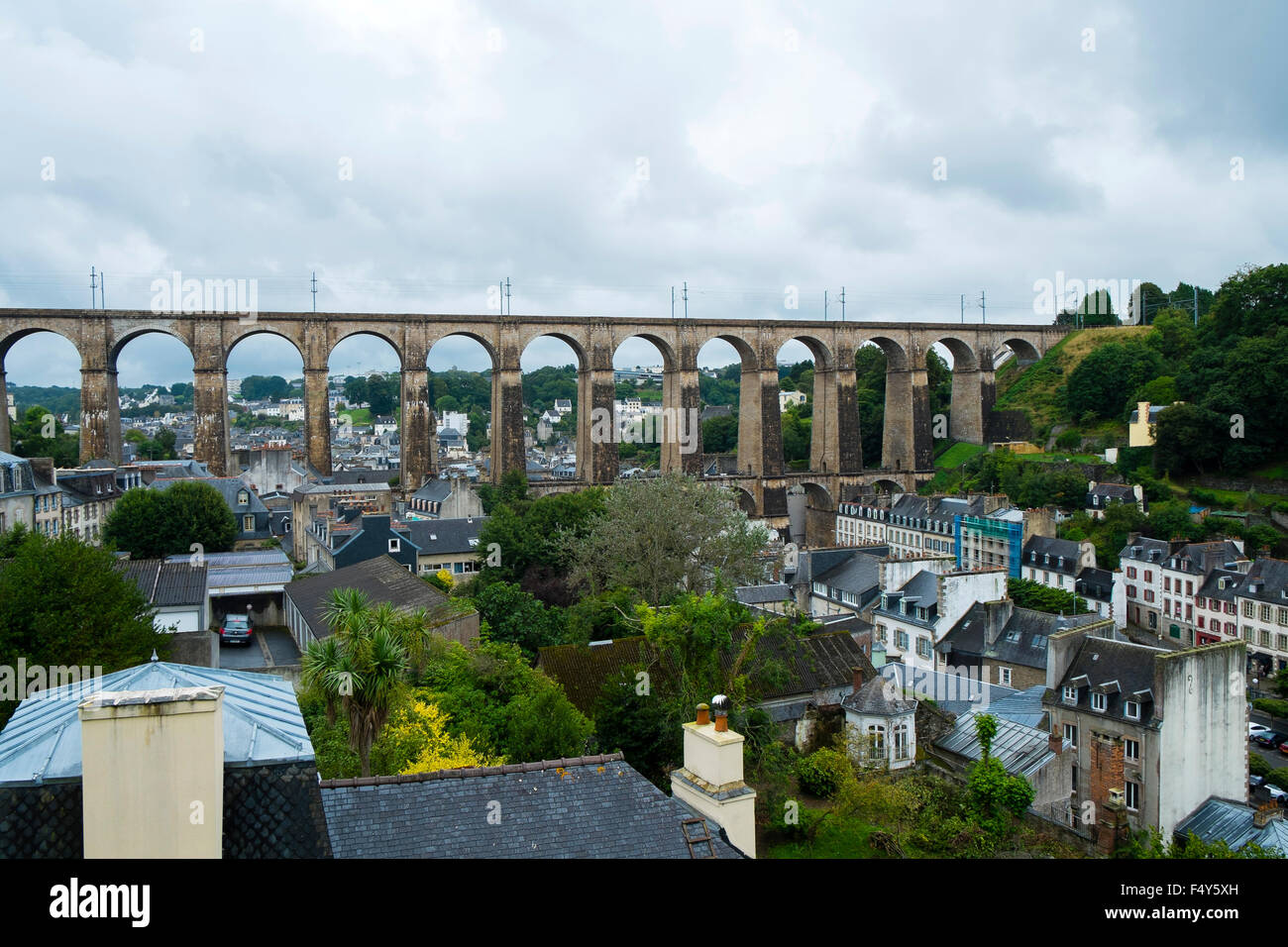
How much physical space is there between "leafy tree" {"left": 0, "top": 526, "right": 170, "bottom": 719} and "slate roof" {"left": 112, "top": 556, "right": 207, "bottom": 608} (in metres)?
6.61

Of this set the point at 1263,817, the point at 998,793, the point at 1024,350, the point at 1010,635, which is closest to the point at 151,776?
the point at 998,793

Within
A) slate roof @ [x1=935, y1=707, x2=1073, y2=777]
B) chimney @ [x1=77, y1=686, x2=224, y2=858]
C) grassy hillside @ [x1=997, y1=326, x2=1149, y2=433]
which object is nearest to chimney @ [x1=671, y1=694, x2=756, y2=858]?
chimney @ [x1=77, y1=686, x2=224, y2=858]

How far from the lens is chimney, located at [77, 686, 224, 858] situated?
5746 mm

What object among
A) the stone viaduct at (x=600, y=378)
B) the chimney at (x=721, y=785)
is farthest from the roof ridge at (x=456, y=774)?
the stone viaduct at (x=600, y=378)

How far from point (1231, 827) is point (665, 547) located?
17.5 m

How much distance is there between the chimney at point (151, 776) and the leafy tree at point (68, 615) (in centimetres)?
1553

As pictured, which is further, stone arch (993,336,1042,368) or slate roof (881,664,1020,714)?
stone arch (993,336,1042,368)

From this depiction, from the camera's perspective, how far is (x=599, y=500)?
A: 4188cm

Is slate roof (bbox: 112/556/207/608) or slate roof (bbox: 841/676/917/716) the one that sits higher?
slate roof (bbox: 112/556/207/608)

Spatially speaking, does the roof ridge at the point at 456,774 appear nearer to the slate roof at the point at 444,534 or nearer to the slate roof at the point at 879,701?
the slate roof at the point at 879,701

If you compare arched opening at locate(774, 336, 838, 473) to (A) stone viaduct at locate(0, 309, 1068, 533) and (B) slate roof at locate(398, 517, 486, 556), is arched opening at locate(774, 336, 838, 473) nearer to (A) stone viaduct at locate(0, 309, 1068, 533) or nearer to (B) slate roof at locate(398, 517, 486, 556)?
(A) stone viaduct at locate(0, 309, 1068, 533)

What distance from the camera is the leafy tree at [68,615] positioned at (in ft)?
63.5

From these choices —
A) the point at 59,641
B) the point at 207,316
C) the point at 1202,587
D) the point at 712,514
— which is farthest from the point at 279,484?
the point at 1202,587
